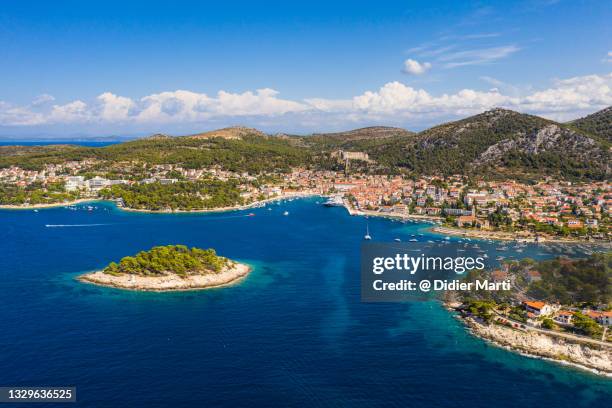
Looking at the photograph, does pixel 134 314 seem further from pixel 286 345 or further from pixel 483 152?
pixel 483 152

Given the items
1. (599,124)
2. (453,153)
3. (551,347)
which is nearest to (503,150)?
(453,153)

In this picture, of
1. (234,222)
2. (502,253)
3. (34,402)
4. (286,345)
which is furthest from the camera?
(234,222)

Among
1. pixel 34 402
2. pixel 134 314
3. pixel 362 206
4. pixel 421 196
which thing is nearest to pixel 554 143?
pixel 421 196

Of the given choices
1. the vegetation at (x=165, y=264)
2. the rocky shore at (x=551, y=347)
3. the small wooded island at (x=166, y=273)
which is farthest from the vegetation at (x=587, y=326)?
the vegetation at (x=165, y=264)

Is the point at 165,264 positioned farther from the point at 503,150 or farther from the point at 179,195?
the point at 503,150

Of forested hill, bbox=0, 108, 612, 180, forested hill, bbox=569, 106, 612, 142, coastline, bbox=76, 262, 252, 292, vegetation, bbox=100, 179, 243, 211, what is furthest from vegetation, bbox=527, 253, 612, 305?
forested hill, bbox=569, 106, 612, 142

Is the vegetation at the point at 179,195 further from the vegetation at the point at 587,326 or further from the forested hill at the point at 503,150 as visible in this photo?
the vegetation at the point at 587,326

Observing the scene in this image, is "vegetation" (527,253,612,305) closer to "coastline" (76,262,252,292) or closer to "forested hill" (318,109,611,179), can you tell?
"coastline" (76,262,252,292)
